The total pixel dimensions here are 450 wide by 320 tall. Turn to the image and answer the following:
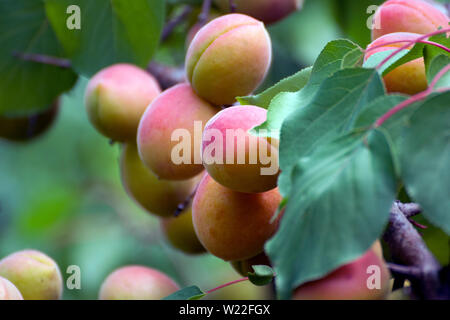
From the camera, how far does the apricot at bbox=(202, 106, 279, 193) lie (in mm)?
487

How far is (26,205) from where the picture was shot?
167cm

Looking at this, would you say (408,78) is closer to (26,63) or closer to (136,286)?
(136,286)

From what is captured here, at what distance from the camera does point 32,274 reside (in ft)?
2.08

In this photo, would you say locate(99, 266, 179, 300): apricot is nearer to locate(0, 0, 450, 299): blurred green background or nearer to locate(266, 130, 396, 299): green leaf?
locate(266, 130, 396, 299): green leaf

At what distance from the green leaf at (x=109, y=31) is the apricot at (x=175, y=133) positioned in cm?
20

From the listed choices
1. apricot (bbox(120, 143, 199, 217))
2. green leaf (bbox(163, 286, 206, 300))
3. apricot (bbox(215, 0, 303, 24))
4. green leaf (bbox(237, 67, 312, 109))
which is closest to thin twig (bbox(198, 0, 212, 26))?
apricot (bbox(215, 0, 303, 24))

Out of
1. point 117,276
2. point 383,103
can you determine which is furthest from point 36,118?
point 383,103

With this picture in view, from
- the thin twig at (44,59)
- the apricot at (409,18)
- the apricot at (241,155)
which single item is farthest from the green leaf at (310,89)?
the thin twig at (44,59)

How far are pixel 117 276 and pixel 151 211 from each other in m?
0.12

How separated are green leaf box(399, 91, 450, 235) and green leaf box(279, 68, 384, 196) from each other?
0.19ft

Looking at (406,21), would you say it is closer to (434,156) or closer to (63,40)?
(434,156)

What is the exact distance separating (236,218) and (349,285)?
0.45 ft

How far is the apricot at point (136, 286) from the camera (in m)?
0.71
